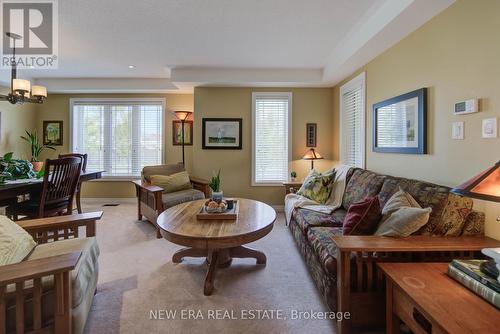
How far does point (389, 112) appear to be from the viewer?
2.83 metres

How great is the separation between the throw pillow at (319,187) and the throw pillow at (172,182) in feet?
6.14

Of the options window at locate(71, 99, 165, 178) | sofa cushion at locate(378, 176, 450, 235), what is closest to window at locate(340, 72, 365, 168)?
sofa cushion at locate(378, 176, 450, 235)

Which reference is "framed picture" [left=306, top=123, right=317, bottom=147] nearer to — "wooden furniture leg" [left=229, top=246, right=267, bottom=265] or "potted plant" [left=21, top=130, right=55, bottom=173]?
"wooden furniture leg" [left=229, top=246, right=267, bottom=265]

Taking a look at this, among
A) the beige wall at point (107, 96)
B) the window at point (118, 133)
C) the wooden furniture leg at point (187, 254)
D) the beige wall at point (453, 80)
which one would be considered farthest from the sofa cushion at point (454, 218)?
the window at point (118, 133)

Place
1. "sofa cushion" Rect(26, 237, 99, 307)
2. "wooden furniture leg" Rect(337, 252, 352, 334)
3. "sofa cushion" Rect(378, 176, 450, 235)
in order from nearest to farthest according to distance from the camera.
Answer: "sofa cushion" Rect(26, 237, 99, 307)
"wooden furniture leg" Rect(337, 252, 352, 334)
"sofa cushion" Rect(378, 176, 450, 235)

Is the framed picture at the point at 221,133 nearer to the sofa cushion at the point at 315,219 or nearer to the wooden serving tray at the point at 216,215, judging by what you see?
the sofa cushion at the point at 315,219

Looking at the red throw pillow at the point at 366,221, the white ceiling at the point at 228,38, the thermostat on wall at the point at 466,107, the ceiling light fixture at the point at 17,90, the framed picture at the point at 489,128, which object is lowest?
the red throw pillow at the point at 366,221

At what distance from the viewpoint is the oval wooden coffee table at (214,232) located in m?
1.88

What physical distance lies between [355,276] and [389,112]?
2.01m

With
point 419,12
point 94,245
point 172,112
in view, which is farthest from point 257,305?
point 172,112

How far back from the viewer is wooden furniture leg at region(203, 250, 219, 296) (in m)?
2.03

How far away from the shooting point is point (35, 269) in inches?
47.9

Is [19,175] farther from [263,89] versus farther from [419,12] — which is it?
[419,12]

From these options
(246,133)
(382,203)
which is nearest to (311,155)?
(246,133)
